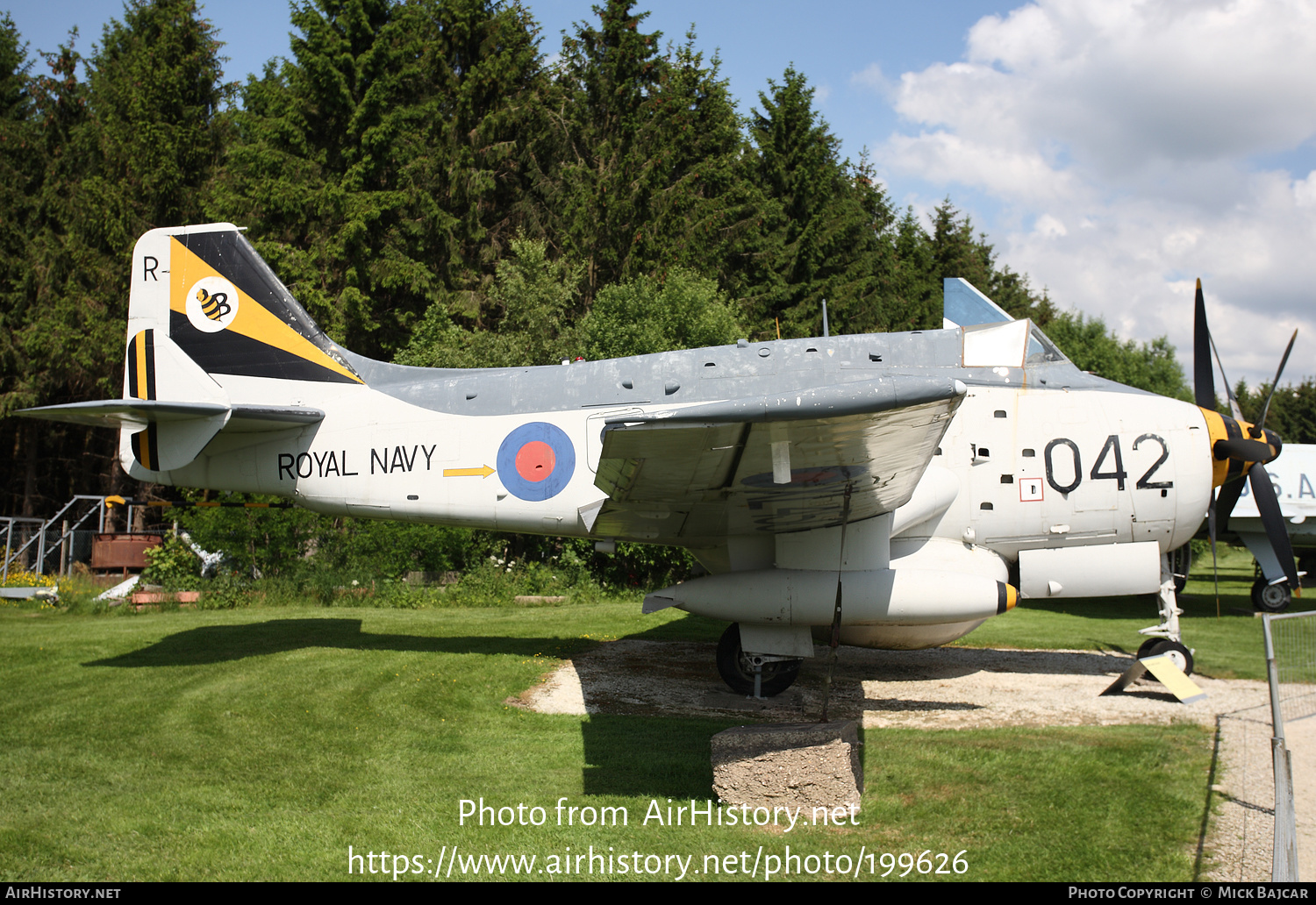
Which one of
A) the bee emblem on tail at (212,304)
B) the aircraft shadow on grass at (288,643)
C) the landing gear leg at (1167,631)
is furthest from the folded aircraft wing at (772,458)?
the bee emblem on tail at (212,304)

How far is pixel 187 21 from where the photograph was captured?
78.1 feet

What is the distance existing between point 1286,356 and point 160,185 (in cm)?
2583

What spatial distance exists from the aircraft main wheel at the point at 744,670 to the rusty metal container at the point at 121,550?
47.1 feet

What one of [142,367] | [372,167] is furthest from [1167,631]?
[372,167]

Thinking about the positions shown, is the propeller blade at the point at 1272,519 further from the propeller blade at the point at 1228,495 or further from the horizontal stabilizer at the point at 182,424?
the horizontal stabilizer at the point at 182,424

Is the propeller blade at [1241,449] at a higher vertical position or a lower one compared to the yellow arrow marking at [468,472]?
higher

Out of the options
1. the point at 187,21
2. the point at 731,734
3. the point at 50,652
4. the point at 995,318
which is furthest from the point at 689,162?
the point at 731,734

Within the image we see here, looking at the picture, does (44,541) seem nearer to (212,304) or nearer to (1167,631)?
(212,304)

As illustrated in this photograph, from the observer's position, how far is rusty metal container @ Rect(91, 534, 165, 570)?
17453mm

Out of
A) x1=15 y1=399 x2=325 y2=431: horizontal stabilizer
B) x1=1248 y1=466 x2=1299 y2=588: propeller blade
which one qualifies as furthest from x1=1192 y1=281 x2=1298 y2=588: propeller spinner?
x1=15 y1=399 x2=325 y2=431: horizontal stabilizer

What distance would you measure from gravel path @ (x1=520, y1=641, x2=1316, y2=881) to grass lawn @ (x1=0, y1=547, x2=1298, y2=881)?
0.25 meters

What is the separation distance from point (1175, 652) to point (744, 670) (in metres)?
4.63

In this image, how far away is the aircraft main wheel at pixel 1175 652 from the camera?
28.0 feet

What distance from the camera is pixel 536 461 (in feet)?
27.3
